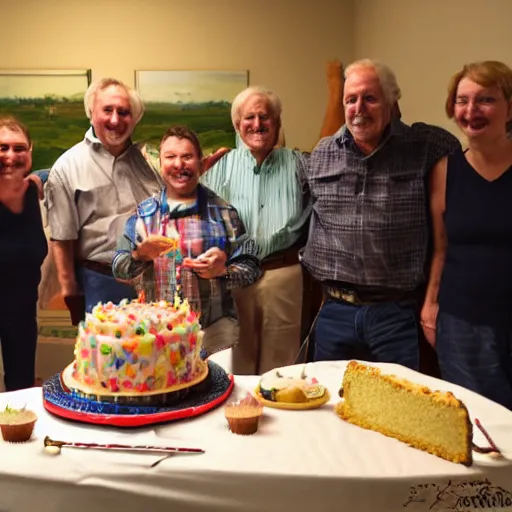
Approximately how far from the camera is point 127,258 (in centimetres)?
280

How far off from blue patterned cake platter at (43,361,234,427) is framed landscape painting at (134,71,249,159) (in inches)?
51.7

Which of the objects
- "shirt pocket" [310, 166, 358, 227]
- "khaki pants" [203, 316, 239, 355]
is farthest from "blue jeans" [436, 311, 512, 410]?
"khaki pants" [203, 316, 239, 355]

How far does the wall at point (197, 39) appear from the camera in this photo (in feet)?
9.34

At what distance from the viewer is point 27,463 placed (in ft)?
4.74

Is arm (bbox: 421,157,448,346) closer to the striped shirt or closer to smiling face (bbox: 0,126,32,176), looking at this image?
the striped shirt

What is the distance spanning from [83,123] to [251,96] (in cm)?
73

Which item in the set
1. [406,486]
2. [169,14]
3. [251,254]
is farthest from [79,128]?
[406,486]

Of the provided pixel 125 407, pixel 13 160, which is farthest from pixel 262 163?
pixel 125 407

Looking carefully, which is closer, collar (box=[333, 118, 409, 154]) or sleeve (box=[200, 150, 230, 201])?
collar (box=[333, 118, 409, 154])

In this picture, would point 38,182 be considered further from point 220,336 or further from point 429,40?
point 429,40

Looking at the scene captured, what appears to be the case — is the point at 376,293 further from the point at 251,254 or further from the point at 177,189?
the point at 177,189

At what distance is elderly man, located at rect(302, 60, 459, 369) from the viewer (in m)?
2.53

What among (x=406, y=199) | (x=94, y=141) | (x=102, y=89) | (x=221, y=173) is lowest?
(x=406, y=199)

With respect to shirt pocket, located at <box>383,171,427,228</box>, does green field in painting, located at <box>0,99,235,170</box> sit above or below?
above
